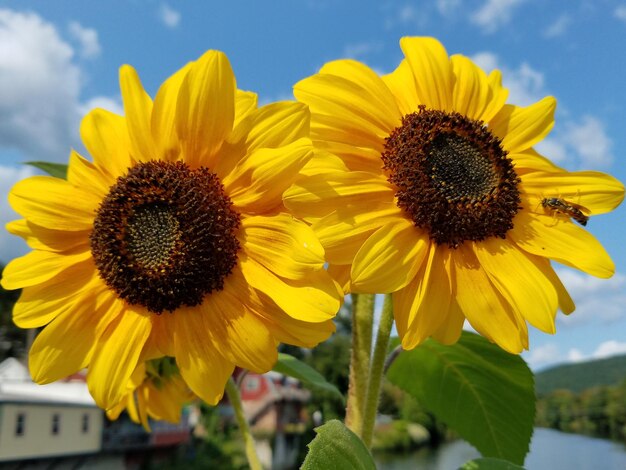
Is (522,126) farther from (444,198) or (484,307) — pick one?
(484,307)

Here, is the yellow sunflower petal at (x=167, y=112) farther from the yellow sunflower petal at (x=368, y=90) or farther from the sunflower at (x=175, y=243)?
the yellow sunflower petal at (x=368, y=90)

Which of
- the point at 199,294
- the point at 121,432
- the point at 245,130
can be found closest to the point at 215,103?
the point at 245,130

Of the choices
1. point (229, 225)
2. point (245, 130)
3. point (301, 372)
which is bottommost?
point (301, 372)

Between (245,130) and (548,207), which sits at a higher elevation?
(245,130)

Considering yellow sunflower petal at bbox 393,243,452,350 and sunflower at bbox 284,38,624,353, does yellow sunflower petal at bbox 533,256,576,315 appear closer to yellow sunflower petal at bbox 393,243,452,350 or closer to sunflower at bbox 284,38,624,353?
sunflower at bbox 284,38,624,353

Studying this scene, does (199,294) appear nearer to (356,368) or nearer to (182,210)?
(182,210)

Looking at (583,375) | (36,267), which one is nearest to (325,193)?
(36,267)
